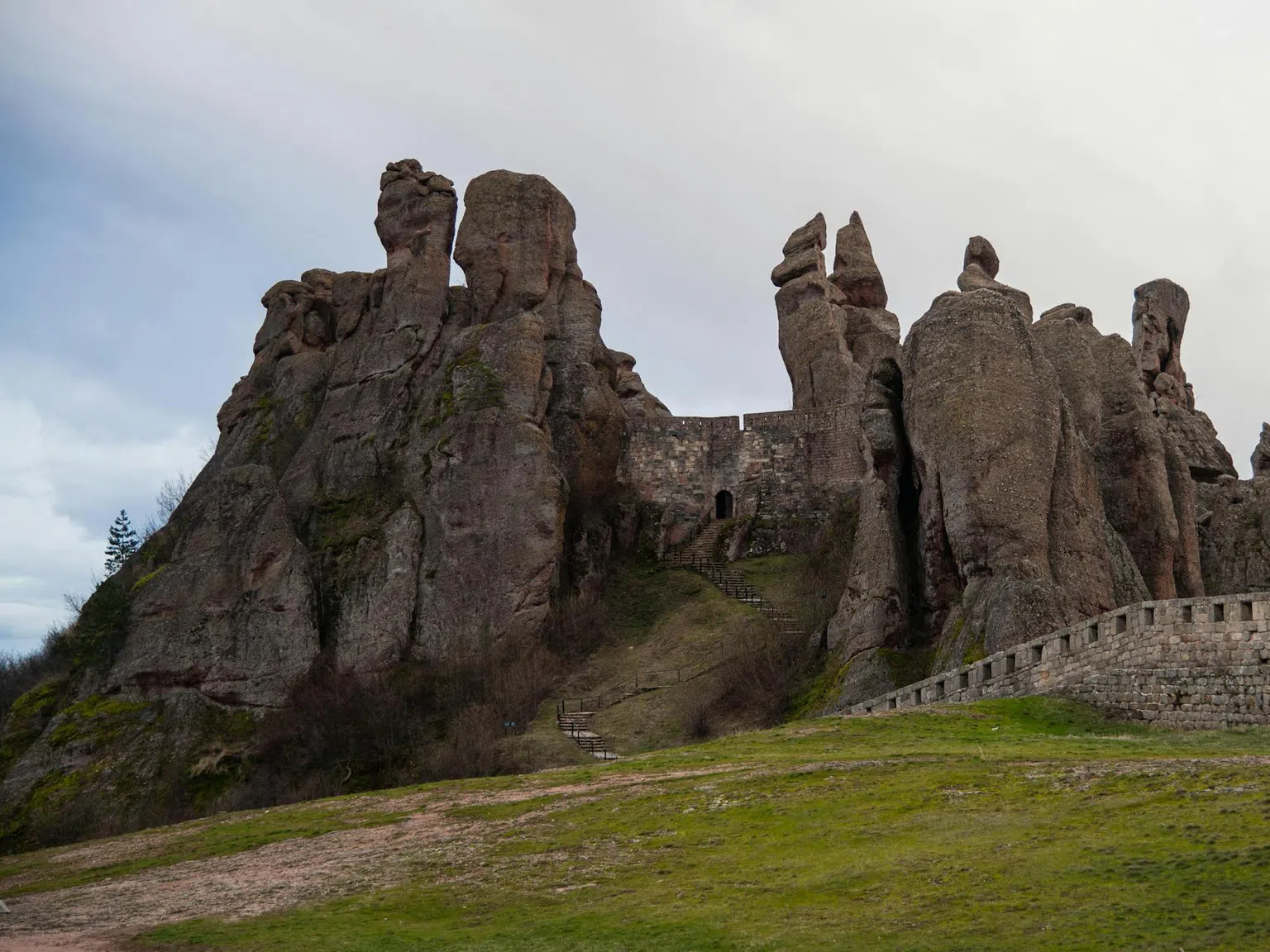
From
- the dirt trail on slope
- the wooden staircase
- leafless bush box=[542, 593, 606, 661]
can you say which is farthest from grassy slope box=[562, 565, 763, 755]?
the dirt trail on slope

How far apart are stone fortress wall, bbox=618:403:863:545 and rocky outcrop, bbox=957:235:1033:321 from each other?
9090 millimetres

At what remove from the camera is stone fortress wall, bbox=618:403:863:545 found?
200 feet

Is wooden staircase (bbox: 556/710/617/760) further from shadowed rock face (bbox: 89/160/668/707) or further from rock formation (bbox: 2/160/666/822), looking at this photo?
shadowed rock face (bbox: 89/160/668/707)

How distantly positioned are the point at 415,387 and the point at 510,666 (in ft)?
47.3

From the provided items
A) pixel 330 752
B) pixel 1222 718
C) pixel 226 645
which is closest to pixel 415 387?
pixel 226 645

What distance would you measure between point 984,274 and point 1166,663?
76.8ft

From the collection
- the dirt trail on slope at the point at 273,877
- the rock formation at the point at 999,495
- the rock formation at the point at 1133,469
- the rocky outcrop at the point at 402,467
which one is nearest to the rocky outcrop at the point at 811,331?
the rocky outcrop at the point at 402,467

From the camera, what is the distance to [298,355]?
2628 inches

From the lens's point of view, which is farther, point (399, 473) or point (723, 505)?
point (723, 505)

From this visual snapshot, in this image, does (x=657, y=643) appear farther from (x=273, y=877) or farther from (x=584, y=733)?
(x=273, y=877)

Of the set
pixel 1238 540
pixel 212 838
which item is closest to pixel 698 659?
pixel 1238 540

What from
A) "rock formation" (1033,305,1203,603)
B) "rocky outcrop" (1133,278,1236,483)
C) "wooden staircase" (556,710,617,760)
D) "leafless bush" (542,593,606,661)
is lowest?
"wooden staircase" (556,710,617,760)

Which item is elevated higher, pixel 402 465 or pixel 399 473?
pixel 402 465

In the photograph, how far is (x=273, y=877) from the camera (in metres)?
25.1
